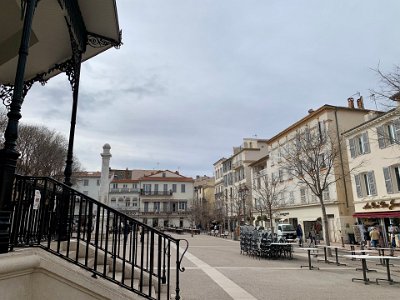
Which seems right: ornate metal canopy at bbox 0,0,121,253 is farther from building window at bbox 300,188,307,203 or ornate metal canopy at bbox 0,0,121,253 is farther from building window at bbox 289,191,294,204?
building window at bbox 289,191,294,204

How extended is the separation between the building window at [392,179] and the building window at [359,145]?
2.65 m

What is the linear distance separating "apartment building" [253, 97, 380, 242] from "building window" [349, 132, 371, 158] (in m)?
1.05

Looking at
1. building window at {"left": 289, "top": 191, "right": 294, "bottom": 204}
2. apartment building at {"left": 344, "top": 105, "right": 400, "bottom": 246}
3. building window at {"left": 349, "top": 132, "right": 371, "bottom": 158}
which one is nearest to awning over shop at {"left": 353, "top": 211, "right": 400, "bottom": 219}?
apartment building at {"left": 344, "top": 105, "right": 400, "bottom": 246}

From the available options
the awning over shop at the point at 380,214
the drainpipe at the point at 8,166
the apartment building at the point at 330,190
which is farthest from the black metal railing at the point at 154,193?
the drainpipe at the point at 8,166

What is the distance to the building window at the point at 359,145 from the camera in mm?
25938

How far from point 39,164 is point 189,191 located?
52459 mm

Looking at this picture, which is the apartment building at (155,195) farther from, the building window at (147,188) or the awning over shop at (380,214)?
the awning over shop at (380,214)

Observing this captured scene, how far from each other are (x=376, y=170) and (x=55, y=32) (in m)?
25.4

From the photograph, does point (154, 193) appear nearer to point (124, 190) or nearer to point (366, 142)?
point (124, 190)

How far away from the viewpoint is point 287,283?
9836mm

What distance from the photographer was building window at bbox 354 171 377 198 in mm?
25156

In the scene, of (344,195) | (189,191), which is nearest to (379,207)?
(344,195)

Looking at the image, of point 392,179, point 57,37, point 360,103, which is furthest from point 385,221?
point 57,37

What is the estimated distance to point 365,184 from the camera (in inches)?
1039
